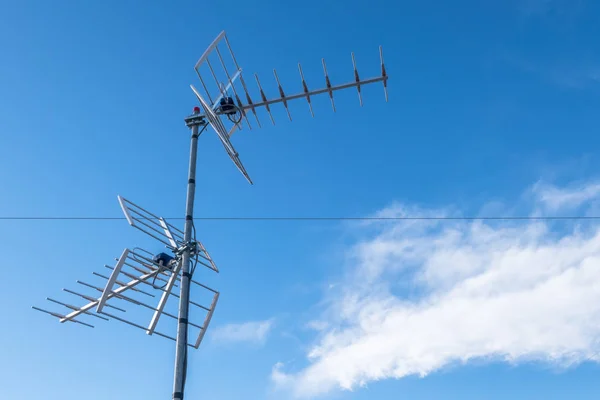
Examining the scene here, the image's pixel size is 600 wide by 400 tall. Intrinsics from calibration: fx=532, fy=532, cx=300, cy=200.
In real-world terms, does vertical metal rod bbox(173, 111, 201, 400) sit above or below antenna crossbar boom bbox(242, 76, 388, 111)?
below

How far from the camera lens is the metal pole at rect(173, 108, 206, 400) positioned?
8453 mm

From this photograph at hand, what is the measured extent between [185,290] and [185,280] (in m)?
0.21

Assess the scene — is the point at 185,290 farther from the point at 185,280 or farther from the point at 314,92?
the point at 314,92

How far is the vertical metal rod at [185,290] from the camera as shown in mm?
8438

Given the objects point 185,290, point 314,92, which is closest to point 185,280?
point 185,290

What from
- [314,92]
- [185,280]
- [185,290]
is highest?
[314,92]

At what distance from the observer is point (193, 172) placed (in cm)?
1059

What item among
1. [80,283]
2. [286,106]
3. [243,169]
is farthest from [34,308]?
[286,106]

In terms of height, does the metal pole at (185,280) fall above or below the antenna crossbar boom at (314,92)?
below

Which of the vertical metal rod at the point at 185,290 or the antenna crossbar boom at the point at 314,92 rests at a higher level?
the antenna crossbar boom at the point at 314,92

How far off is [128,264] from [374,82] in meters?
6.00

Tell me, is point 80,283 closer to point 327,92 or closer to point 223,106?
point 223,106

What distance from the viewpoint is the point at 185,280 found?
368 inches

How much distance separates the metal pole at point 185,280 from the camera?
8453 millimetres
